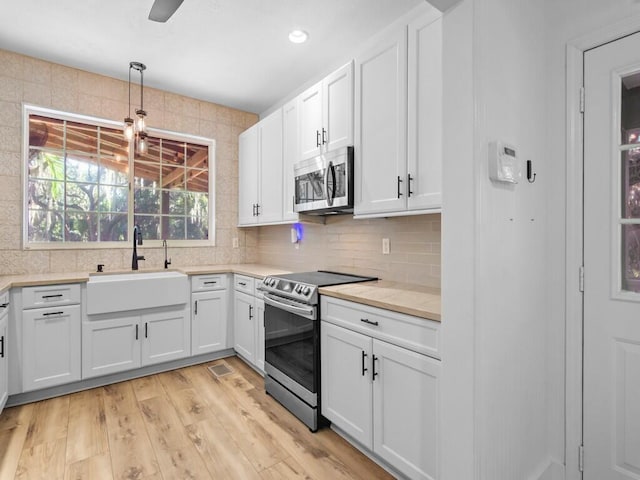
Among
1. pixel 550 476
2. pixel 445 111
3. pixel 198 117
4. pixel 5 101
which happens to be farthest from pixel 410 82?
pixel 5 101

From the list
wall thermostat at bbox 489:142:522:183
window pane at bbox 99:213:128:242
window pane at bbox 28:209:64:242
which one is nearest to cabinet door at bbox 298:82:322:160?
wall thermostat at bbox 489:142:522:183

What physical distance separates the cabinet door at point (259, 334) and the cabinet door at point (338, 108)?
1.45 metres

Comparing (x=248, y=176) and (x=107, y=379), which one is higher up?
(x=248, y=176)

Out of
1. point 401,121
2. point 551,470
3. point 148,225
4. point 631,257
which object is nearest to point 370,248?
point 401,121

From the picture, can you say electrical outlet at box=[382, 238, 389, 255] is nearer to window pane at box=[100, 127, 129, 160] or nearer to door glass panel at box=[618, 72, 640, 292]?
door glass panel at box=[618, 72, 640, 292]

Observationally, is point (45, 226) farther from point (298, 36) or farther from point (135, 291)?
point (298, 36)

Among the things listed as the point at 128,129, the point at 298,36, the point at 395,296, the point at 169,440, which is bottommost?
the point at 169,440

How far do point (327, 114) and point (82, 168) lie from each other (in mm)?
2484

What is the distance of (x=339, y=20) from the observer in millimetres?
2469

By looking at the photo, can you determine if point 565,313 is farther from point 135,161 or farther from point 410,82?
point 135,161

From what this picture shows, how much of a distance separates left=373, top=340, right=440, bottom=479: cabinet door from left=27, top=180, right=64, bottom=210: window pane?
126 inches

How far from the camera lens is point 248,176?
3.91 metres

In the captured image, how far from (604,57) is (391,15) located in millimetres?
1362

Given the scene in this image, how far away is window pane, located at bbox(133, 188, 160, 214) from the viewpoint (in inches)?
144
